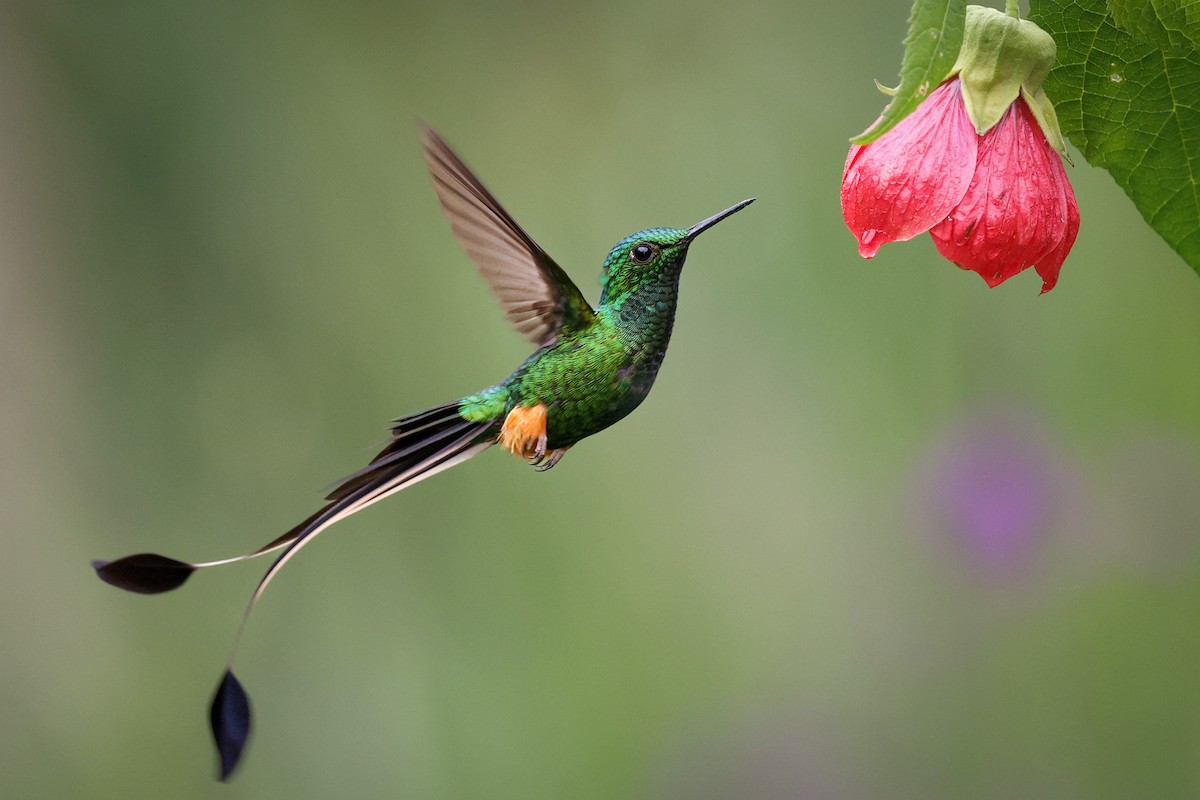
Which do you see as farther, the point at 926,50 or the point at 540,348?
the point at 540,348

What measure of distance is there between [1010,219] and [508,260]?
0.30m

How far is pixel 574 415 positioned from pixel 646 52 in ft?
5.17

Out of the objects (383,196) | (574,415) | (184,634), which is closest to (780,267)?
(383,196)

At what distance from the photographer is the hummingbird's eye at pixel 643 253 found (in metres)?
0.68

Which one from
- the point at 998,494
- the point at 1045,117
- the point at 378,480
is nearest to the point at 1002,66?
the point at 1045,117

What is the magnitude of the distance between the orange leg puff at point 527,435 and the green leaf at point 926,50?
0.29m

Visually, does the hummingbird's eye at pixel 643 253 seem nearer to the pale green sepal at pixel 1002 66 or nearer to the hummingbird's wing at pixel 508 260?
the hummingbird's wing at pixel 508 260

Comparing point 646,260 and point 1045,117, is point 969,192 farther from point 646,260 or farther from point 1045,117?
point 646,260

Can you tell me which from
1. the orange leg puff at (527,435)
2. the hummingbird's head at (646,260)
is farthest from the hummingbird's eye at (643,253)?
the orange leg puff at (527,435)

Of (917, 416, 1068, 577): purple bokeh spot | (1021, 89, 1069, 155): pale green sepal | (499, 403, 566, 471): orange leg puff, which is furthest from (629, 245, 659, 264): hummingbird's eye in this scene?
(917, 416, 1068, 577): purple bokeh spot

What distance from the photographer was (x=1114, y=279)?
1812mm

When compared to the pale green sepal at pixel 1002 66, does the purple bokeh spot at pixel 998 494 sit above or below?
below

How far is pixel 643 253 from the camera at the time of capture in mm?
687

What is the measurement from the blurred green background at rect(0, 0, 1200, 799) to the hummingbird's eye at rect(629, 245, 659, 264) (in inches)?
48.3
